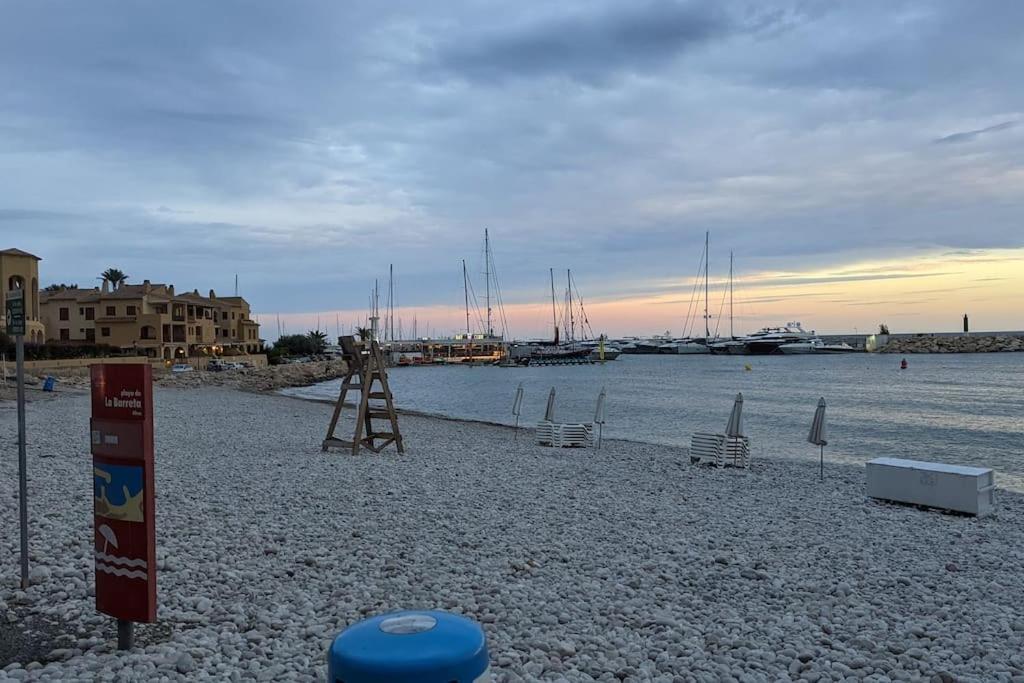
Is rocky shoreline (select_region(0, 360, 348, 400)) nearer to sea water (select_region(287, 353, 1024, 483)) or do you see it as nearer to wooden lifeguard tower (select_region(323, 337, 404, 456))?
sea water (select_region(287, 353, 1024, 483))

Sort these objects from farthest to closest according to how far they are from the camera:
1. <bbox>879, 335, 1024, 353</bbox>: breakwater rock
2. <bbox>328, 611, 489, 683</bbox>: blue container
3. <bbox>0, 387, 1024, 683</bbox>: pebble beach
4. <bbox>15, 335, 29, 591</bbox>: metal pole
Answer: <bbox>879, 335, 1024, 353</bbox>: breakwater rock → <bbox>15, 335, 29, 591</bbox>: metal pole → <bbox>0, 387, 1024, 683</bbox>: pebble beach → <bbox>328, 611, 489, 683</bbox>: blue container

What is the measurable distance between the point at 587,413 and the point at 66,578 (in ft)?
115

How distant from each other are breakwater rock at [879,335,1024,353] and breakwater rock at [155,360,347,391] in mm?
137018

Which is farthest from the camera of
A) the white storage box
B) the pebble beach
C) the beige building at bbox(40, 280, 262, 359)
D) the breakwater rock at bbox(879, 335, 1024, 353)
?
the breakwater rock at bbox(879, 335, 1024, 353)

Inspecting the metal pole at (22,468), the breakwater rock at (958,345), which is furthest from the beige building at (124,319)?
the breakwater rock at (958,345)

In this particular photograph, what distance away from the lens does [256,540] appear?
832cm

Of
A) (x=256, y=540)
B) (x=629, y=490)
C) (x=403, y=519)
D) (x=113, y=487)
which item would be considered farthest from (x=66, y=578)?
(x=629, y=490)

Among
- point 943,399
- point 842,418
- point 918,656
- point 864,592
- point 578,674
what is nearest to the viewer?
point 578,674

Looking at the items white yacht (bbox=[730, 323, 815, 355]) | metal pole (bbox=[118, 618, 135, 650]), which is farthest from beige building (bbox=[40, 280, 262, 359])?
white yacht (bbox=[730, 323, 815, 355])

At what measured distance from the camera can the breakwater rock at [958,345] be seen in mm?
160375

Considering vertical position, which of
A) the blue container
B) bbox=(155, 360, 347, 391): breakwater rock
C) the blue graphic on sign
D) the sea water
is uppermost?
the blue graphic on sign

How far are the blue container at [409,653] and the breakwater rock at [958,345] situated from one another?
182 meters

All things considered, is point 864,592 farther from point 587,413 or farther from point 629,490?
point 587,413

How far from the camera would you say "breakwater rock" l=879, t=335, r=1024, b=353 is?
6314 inches
